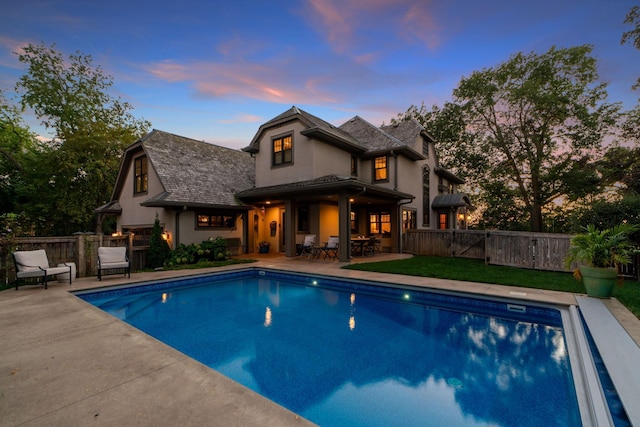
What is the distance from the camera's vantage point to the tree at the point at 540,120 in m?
18.8

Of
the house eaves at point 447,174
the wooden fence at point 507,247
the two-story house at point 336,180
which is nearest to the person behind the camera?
the wooden fence at point 507,247

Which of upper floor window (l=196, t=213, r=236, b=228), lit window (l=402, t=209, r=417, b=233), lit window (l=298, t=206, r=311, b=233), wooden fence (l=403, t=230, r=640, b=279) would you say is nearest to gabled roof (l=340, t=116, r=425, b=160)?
lit window (l=402, t=209, r=417, b=233)

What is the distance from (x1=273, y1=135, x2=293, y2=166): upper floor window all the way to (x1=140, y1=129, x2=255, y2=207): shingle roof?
3.14m

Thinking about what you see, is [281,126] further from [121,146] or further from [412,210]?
[121,146]

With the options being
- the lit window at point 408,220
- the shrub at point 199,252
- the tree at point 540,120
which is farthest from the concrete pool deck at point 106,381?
the tree at point 540,120

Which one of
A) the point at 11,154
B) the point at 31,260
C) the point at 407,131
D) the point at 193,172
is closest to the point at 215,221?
the point at 193,172

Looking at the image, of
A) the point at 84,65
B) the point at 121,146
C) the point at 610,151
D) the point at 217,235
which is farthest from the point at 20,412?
the point at 84,65

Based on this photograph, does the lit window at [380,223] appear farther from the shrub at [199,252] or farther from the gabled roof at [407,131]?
the shrub at [199,252]

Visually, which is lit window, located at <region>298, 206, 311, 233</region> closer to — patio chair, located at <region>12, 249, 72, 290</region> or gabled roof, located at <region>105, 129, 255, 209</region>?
gabled roof, located at <region>105, 129, 255, 209</region>

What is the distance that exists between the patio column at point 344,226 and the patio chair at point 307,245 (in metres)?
1.76

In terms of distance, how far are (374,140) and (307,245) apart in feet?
24.9

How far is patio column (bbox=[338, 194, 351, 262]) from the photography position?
1160 centimetres

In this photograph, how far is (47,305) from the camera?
5.82 m

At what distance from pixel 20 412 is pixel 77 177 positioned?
23.5 m
